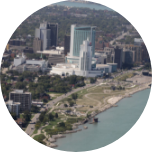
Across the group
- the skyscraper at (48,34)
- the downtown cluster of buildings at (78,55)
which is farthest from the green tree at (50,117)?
the skyscraper at (48,34)

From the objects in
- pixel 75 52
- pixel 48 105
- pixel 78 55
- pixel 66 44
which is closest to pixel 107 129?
pixel 48 105

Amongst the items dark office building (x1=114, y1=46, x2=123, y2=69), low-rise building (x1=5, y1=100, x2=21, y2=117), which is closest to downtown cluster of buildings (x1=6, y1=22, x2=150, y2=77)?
dark office building (x1=114, y1=46, x2=123, y2=69)

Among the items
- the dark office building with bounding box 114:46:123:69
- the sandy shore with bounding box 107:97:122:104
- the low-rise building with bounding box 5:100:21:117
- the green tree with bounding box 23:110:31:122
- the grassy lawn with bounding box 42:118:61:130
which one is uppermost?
the dark office building with bounding box 114:46:123:69

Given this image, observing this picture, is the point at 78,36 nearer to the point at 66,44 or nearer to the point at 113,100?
the point at 66,44

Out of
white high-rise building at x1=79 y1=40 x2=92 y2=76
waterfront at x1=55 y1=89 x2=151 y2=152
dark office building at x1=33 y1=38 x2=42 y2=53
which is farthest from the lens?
dark office building at x1=33 y1=38 x2=42 y2=53

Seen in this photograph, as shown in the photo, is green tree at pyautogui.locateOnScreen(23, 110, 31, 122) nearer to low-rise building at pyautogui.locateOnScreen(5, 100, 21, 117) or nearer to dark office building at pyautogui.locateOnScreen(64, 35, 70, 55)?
low-rise building at pyautogui.locateOnScreen(5, 100, 21, 117)

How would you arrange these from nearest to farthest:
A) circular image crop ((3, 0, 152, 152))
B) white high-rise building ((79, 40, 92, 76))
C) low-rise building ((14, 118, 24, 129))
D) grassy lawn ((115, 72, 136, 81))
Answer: low-rise building ((14, 118, 24, 129))
circular image crop ((3, 0, 152, 152))
grassy lawn ((115, 72, 136, 81))
white high-rise building ((79, 40, 92, 76))

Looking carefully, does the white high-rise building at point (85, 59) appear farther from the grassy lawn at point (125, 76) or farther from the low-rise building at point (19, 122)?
the low-rise building at point (19, 122)
